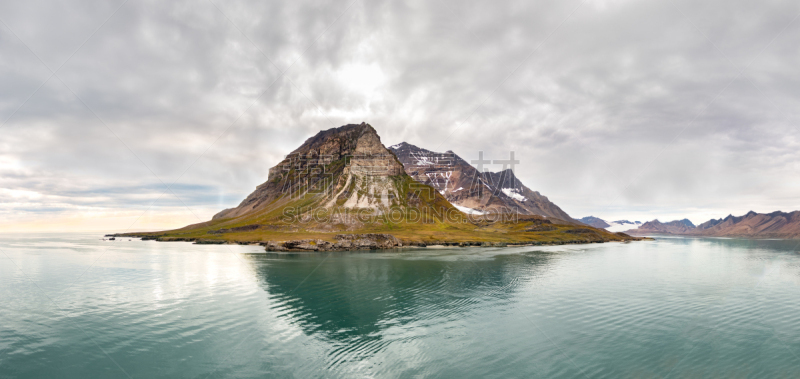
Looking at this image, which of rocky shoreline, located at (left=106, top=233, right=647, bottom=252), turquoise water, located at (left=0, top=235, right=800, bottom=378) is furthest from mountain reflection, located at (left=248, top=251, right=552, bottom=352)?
rocky shoreline, located at (left=106, top=233, right=647, bottom=252)

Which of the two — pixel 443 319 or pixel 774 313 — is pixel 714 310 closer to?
pixel 774 313

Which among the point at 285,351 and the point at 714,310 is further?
the point at 714,310

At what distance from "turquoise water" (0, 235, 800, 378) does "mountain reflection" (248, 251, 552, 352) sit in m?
0.32

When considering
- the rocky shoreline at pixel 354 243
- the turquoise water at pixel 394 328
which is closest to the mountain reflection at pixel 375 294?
the turquoise water at pixel 394 328

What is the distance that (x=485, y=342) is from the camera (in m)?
27.7

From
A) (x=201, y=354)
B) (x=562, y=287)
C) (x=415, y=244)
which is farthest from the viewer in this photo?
(x=415, y=244)

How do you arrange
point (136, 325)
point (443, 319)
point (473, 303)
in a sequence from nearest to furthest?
point (136, 325) < point (443, 319) < point (473, 303)

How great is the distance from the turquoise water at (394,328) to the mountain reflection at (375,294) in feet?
1.05

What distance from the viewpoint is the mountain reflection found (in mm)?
32938

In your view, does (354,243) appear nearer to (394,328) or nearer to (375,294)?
(375,294)

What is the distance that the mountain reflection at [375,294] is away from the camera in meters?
32.9

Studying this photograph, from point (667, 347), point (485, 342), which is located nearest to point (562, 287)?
point (667, 347)

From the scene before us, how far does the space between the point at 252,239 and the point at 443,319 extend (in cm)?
16614

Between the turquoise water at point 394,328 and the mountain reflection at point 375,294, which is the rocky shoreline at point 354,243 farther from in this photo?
the turquoise water at point 394,328
